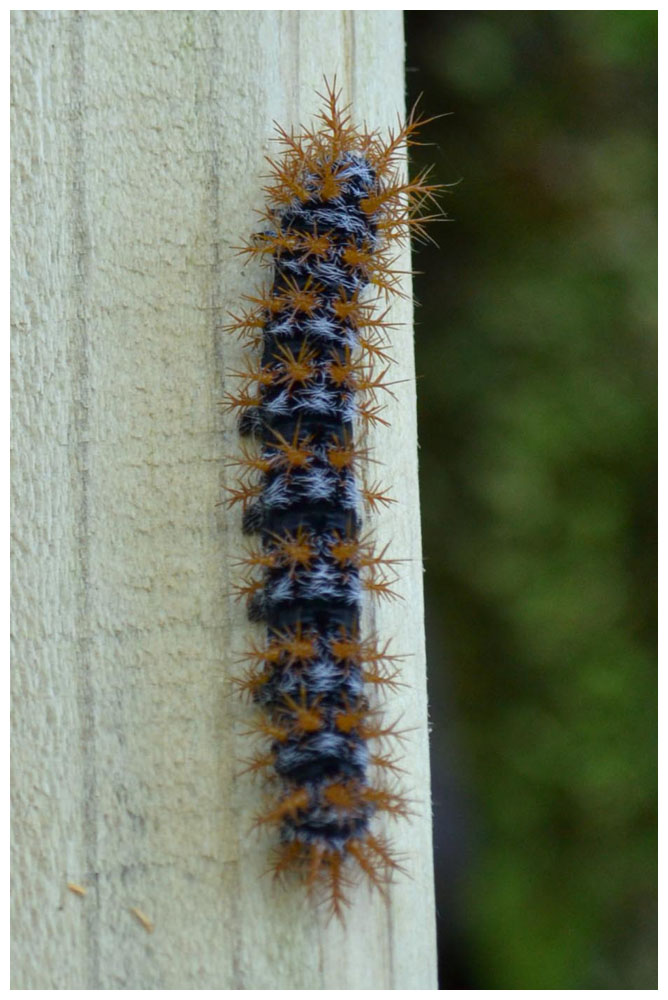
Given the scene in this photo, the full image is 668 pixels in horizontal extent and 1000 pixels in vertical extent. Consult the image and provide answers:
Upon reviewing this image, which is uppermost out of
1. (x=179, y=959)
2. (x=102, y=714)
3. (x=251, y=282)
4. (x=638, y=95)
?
(x=638, y=95)

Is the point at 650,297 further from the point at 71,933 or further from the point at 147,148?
the point at 71,933

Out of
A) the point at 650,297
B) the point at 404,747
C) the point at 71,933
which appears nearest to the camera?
the point at 71,933

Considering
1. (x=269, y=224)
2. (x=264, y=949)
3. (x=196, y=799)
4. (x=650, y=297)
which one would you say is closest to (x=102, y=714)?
(x=196, y=799)

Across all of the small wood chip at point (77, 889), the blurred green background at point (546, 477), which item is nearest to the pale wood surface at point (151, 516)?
the small wood chip at point (77, 889)

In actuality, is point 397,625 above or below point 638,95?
below

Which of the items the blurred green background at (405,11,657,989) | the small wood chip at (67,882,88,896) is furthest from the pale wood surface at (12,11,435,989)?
the blurred green background at (405,11,657,989)

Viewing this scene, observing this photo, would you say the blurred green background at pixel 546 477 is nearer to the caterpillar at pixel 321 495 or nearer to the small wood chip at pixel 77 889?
the caterpillar at pixel 321 495

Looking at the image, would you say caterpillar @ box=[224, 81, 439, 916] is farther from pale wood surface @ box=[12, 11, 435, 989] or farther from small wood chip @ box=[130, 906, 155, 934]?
small wood chip @ box=[130, 906, 155, 934]
